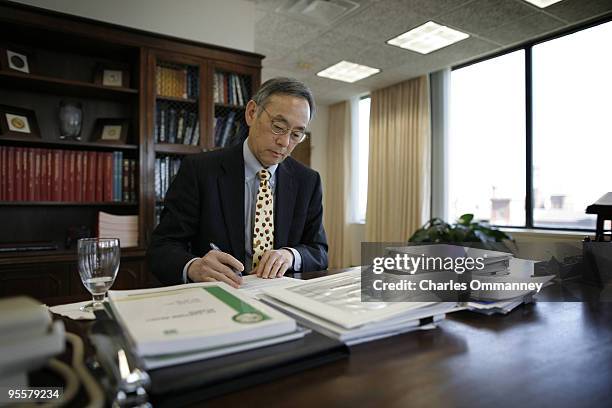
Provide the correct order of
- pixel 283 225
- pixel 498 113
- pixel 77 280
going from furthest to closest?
1. pixel 498 113
2. pixel 77 280
3. pixel 283 225

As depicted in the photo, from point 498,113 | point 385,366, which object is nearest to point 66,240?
point 385,366

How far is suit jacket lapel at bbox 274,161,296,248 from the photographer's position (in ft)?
5.34

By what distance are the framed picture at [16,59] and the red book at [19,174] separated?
1.72ft

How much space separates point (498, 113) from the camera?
444 cm

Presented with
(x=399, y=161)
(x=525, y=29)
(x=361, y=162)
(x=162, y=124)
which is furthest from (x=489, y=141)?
(x=162, y=124)

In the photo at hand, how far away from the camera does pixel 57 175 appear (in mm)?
2465

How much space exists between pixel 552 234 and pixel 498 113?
5.08 ft

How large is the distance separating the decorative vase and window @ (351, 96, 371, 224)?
431 centimetres

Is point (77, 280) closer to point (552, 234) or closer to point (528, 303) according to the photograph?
point (528, 303)

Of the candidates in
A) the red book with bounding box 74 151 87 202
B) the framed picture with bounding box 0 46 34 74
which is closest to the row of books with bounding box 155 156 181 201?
the red book with bounding box 74 151 87 202

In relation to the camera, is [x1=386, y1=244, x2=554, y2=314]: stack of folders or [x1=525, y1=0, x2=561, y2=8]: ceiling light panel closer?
[x1=386, y1=244, x2=554, y2=314]: stack of folders

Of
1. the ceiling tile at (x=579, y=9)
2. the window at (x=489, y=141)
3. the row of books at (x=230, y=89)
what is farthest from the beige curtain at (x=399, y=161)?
the row of books at (x=230, y=89)

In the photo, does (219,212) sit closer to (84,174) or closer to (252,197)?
(252,197)

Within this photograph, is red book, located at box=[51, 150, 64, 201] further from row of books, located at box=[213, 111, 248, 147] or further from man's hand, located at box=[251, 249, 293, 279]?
man's hand, located at box=[251, 249, 293, 279]
